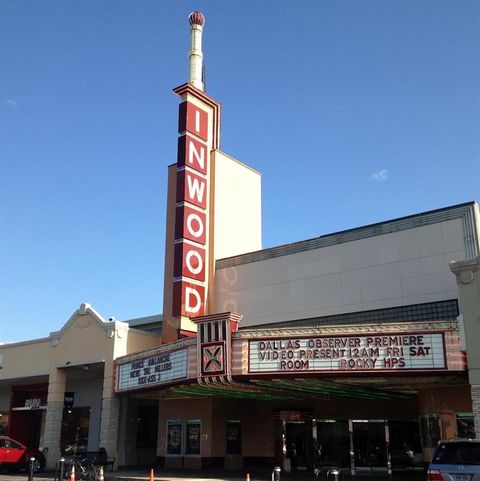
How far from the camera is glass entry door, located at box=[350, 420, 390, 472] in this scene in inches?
A: 1036

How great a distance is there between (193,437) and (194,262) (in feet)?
26.4

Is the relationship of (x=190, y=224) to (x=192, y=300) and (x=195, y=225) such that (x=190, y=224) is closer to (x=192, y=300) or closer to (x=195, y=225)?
(x=195, y=225)

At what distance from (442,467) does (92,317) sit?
21.3 metres

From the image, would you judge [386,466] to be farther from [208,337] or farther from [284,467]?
[208,337]

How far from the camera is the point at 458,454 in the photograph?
1262 cm

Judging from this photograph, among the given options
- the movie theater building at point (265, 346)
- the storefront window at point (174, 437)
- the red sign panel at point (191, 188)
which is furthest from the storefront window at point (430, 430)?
the red sign panel at point (191, 188)

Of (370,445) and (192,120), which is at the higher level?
(192,120)

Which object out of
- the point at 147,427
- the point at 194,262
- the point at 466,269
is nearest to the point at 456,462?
the point at 466,269

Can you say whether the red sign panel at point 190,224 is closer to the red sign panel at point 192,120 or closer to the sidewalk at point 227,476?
the red sign panel at point 192,120

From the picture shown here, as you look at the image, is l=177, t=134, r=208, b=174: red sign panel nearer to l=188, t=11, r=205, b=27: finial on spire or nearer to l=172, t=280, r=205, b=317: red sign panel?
l=172, t=280, r=205, b=317: red sign panel

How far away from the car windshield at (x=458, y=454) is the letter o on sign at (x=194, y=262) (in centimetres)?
1682

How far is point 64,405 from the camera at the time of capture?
31531 millimetres

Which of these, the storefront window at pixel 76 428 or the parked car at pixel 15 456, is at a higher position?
the storefront window at pixel 76 428

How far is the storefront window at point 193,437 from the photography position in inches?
1113
